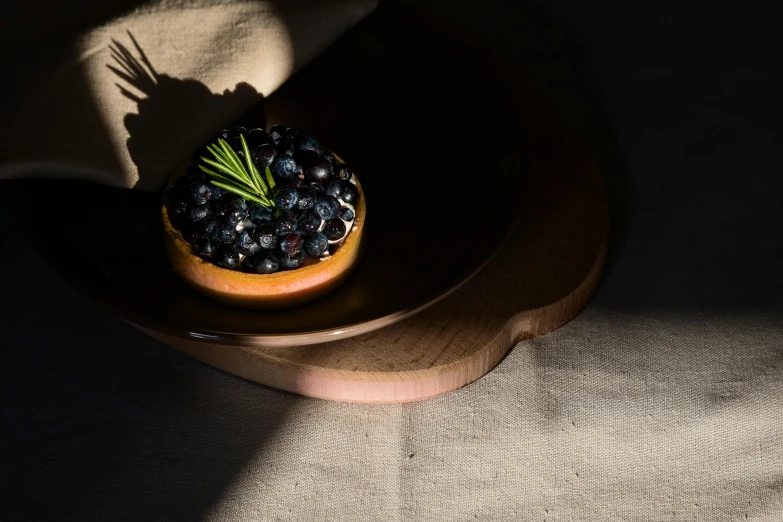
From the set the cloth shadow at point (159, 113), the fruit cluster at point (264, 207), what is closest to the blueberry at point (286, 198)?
the fruit cluster at point (264, 207)

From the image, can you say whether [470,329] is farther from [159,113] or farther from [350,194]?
[159,113]

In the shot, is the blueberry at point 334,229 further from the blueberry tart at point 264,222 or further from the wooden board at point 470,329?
the wooden board at point 470,329

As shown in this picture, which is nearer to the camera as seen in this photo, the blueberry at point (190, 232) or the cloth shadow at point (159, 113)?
the blueberry at point (190, 232)

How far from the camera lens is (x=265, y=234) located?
1.12 metres

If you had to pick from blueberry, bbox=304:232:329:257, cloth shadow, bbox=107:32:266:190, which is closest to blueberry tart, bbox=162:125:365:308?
blueberry, bbox=304:232:329:257

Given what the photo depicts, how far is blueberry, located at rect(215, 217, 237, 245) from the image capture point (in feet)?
3.67

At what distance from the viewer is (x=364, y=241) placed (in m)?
1.27

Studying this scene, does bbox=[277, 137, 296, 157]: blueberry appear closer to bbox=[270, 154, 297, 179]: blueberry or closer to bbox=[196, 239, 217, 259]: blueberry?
bbox=[270, 154, 297, 179]: blueberry

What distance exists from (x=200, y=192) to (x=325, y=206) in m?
0.17

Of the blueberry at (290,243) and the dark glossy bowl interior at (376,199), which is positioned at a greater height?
the blueberry at (290,243)

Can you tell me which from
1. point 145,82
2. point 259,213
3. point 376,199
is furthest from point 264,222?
point 145,82

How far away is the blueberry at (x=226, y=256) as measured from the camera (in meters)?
1.13

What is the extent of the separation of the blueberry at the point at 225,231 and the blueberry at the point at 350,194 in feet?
0.54

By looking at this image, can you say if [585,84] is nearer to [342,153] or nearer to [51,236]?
[342,153]
